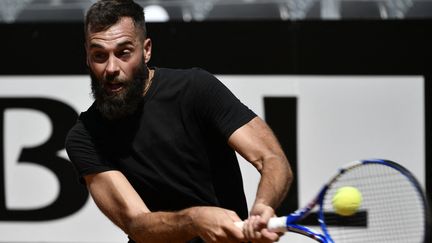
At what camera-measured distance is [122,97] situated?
10.5 feet

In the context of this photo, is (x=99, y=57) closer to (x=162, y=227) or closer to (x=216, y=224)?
(x=162, y=227)

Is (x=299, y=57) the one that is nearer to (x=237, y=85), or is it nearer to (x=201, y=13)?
(x=237, y=85)

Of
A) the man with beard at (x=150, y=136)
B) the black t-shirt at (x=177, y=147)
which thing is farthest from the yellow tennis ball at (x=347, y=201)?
the black t-shirt at (x=177, y=147)

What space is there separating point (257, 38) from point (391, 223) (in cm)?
218

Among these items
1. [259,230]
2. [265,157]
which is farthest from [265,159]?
[259,230]

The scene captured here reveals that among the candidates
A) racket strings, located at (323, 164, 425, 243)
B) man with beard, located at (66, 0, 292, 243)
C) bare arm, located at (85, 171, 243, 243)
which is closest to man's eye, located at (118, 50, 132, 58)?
man with beard, located at (66, 0, 292, 243)

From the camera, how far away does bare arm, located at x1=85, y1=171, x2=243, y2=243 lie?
2871mm

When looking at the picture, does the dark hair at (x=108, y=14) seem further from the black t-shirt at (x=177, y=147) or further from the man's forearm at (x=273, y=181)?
the man's forearm at (x=273, y=181)

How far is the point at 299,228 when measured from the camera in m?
2.91

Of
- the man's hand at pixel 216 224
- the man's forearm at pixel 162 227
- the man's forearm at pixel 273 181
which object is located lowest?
the man's forearm at pixel 162 227

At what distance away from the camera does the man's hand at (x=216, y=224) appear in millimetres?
2836

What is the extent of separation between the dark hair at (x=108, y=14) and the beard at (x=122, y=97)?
199 mm

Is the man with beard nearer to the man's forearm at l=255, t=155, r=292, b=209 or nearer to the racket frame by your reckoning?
the man's forearm at l=255, t=155, r=292, b=209

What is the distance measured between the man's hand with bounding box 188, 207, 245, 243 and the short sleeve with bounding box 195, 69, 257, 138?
0.39 metres
